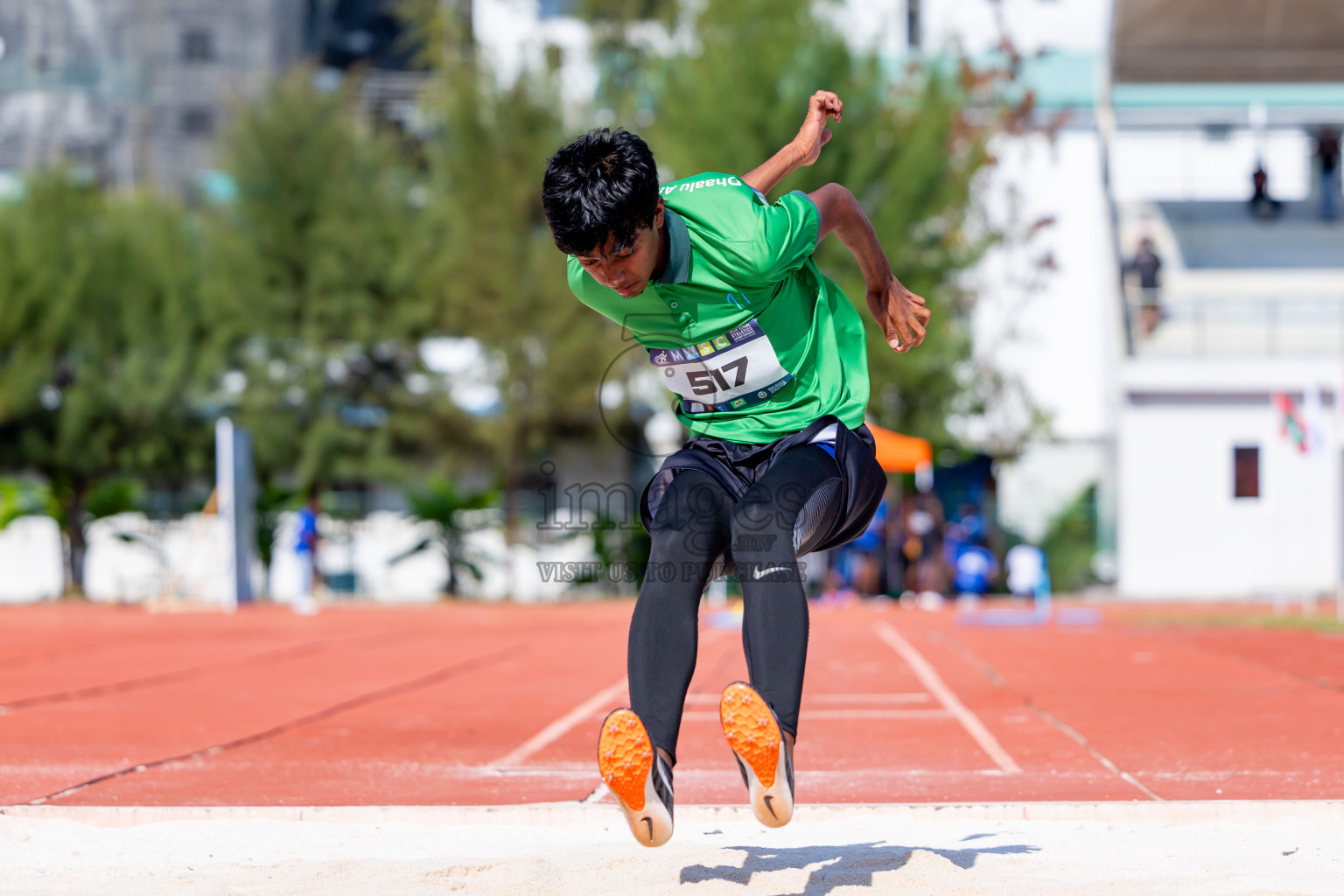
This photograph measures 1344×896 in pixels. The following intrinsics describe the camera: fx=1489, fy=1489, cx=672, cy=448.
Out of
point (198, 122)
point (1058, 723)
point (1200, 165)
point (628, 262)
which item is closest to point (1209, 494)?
point (1200, 165)

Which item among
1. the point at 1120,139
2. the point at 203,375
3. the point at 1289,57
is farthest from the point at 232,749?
the point at 1120,139

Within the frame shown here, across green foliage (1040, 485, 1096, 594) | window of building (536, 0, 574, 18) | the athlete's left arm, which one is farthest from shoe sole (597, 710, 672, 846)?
window of building (536, 0, 574, 18)

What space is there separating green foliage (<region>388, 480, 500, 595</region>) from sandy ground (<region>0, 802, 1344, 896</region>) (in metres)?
17.1

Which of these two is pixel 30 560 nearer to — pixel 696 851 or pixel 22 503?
pixel 22 503

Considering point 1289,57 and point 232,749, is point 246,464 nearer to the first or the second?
point 232,749

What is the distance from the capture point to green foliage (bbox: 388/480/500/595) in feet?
71.2

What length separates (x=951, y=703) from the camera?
830 cm

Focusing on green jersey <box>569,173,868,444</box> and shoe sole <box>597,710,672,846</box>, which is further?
green jersey <box>569,173,868,444</box>

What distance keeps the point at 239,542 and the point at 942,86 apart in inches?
478

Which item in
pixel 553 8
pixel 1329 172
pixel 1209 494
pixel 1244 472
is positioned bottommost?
pixel 1209 494

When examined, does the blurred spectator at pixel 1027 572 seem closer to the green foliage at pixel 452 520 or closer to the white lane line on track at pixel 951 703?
the white lane line on track at pixel 951 703

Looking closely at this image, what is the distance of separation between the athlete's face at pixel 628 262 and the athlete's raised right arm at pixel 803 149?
41 cm

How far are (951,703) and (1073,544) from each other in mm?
15612

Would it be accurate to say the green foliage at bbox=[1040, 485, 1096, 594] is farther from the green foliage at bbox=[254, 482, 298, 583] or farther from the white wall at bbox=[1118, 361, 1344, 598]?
the green foliage at bbox=[254, 482, 298, 583]
